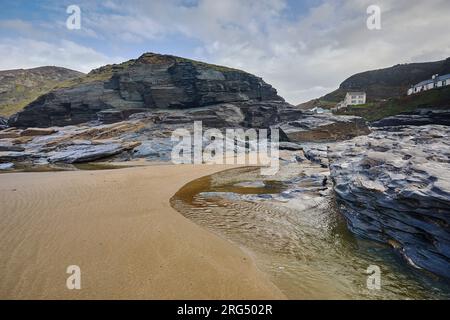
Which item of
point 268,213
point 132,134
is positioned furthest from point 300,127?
point 268,213

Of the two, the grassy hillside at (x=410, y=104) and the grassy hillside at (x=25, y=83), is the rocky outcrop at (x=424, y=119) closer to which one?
the grassy hillside at (x=410, y=104)

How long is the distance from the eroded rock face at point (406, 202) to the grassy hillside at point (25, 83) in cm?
15162

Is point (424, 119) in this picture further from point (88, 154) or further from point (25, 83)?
point (25, 83)

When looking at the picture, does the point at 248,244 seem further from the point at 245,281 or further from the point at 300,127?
the point at 300,127

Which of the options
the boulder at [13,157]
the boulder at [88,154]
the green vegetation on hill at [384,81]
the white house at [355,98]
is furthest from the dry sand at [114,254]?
the green vegetation on hill at [384,81]

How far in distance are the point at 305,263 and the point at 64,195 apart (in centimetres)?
978

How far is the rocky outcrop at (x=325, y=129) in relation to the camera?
1809 inches

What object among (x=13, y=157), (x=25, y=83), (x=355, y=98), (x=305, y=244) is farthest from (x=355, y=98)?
(x=25, y=83)

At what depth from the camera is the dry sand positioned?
4633 mm

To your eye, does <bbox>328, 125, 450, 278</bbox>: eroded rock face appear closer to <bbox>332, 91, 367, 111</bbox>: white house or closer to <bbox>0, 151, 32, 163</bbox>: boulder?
<bbox>0, 151, 32, 163</bbox>: boulder

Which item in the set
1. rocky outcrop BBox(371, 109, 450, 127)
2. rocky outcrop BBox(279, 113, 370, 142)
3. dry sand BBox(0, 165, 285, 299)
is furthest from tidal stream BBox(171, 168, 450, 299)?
rocky outcrop BBox(371, 109, 450, 127)

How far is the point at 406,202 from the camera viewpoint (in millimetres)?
6371

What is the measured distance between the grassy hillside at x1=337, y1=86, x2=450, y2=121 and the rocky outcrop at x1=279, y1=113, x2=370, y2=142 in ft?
77.8
